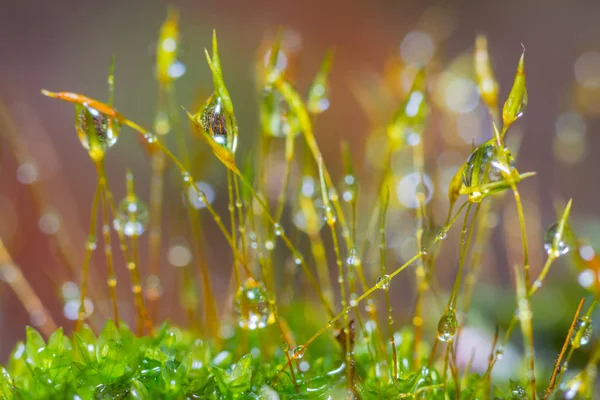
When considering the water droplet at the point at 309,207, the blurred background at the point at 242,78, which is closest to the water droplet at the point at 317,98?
the water droplet at the point at 309,207

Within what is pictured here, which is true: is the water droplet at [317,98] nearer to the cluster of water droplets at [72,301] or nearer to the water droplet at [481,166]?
the water droplet at [481,166]

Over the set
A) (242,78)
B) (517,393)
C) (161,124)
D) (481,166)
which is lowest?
(517,393)

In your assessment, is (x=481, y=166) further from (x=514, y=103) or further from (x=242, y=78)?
(x=242, y=78)

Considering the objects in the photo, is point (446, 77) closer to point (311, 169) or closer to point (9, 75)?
point (311, 169)

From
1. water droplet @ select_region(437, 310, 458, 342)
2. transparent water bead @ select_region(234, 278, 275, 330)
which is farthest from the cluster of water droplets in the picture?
water droplet @ select_region(437, 310, 458, 342)

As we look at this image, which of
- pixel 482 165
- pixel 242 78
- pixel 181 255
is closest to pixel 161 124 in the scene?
pixel 181 255

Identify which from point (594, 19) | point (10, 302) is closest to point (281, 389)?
point (10, 302)
